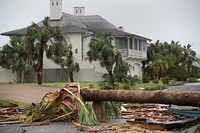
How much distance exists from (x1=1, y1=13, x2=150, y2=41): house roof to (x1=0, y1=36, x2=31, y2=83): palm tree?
6.30 meters

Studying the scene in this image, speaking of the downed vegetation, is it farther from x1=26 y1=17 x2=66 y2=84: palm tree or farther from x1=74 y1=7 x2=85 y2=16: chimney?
x1=74 y1=7 x2=85 y2=16: chimney

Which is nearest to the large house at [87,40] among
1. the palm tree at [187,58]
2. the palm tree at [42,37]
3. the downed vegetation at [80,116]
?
the palm tree at [42,37]

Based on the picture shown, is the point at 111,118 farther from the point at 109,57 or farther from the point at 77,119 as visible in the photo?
the point at 109,57

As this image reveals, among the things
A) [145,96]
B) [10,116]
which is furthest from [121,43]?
[145,96]

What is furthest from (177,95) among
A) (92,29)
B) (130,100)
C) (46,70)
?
(92,29)

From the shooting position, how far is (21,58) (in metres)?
46.1

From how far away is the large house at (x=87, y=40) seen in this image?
49938mm

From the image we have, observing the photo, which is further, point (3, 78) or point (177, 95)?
point (3, 78)

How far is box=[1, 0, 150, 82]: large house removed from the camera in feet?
164

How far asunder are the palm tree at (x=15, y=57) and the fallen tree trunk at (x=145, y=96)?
33.8m

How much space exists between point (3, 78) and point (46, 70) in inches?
232

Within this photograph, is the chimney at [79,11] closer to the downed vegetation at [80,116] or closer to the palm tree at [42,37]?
the palm tree at [42,37]

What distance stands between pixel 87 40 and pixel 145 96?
41.4 meters

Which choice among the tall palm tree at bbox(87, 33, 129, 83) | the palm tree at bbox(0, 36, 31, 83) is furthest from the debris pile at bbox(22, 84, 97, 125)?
the palm tree at bbox(0, 36, 31, 83)
